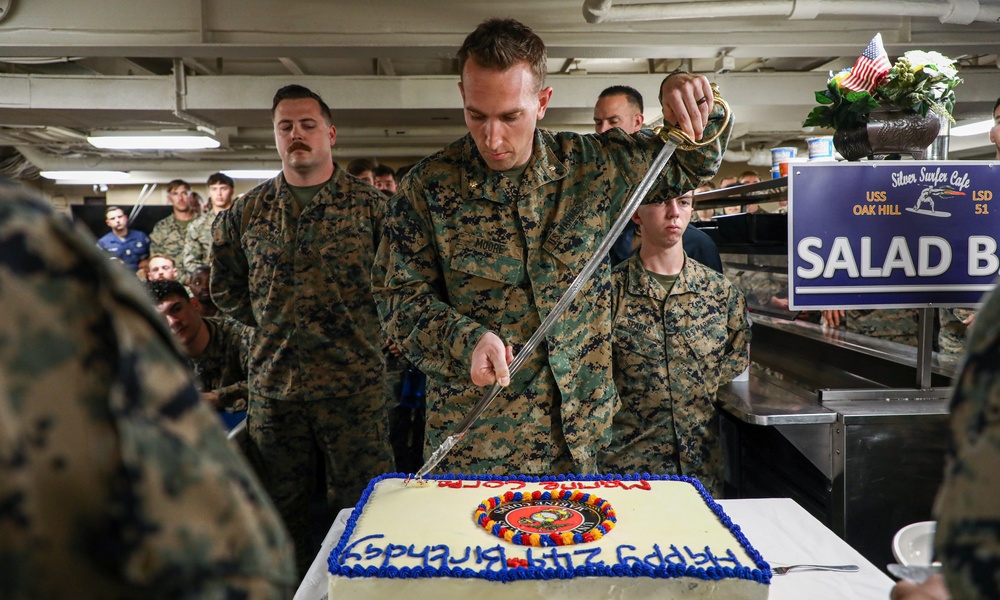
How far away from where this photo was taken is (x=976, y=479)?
0.49m

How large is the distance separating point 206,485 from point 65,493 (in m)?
0.08

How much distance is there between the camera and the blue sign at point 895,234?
2.06 metres

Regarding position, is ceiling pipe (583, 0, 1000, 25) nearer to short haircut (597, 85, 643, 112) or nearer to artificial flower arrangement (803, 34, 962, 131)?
short haircut (597, 85, 643, 112)

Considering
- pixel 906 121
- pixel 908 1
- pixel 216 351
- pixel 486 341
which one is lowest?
pixel 216 351

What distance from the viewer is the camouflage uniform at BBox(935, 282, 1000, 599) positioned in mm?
484

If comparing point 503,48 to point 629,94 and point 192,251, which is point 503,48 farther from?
point 192,251

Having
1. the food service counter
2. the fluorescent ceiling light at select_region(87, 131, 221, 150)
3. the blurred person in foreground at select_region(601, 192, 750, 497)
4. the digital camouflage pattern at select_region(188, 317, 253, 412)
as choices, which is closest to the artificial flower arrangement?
the blurred person in foreground at select_region(601, 192, 750, 497)

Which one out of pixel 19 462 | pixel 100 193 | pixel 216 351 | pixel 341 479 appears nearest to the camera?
pixel 19 462

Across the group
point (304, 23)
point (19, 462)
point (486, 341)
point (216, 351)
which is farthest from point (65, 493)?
point (304, 23)

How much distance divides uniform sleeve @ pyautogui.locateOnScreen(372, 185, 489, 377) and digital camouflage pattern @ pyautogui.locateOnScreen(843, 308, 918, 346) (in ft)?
7.43

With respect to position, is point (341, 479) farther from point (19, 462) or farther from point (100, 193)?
point (100, 193)

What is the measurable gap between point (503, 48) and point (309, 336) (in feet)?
4.70

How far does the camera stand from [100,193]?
14.4m

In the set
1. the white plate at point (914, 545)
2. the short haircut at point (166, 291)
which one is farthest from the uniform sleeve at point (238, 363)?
the white plate at point (914, 545)
